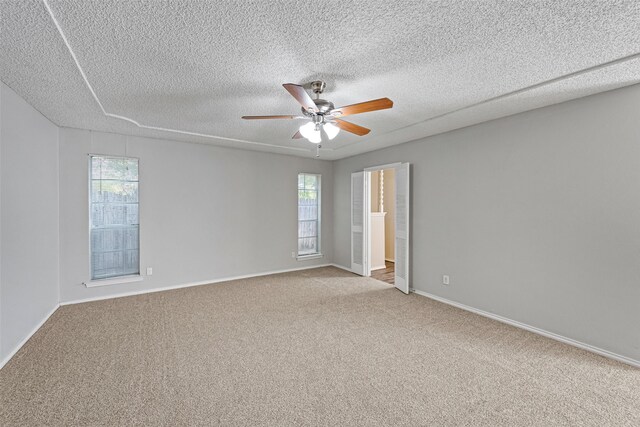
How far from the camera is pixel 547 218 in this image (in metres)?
2.95

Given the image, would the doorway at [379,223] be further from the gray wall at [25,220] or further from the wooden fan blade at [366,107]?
the gray wall at [25,220]

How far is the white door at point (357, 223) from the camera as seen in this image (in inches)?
214

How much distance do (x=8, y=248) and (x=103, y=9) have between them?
2.31 metres

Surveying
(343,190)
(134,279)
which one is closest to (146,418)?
(134,279)

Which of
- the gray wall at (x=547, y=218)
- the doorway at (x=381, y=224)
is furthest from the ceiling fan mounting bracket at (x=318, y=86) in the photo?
the doorway at (x=381, y=224)

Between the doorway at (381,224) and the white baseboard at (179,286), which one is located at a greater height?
the doorway at (381,224)

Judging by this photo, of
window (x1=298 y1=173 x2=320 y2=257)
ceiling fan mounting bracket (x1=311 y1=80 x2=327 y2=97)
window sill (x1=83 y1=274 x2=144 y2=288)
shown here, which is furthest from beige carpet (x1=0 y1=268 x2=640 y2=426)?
window (x1=298 y1=173 x2=320 y2=257)

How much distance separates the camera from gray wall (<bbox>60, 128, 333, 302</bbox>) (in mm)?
3871

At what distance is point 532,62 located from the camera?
2119mm

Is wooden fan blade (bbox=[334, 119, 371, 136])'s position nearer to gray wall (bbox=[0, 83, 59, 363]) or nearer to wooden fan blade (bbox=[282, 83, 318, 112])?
wooden fan blade (bbox=[282, 83, 318, 112])

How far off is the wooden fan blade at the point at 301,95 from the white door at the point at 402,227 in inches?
97.9

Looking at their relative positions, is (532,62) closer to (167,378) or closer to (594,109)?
(594,109)

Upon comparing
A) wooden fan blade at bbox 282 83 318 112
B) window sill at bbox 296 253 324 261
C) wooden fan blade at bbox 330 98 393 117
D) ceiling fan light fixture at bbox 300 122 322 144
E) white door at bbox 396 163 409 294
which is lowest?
window sill at bbox 296 253 324 261

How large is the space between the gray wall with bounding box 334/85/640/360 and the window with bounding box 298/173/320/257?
2.56 m
